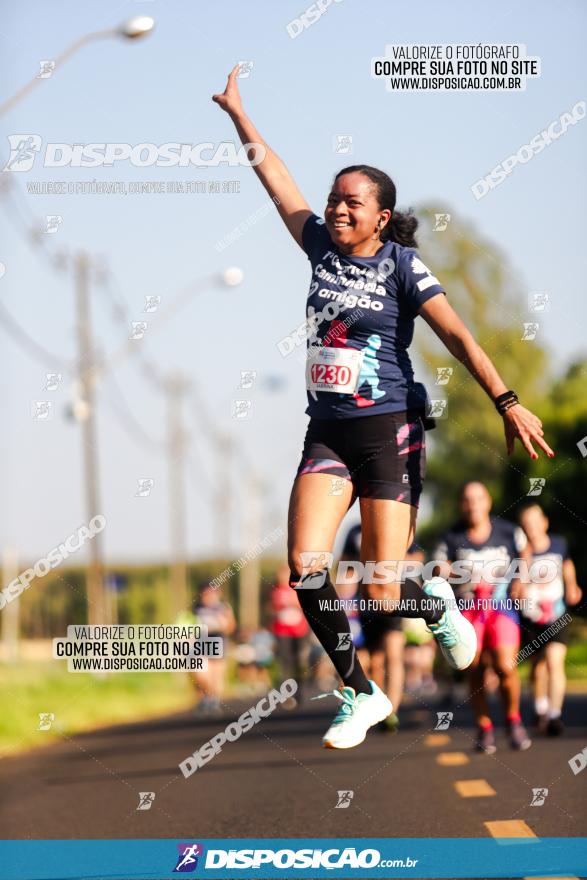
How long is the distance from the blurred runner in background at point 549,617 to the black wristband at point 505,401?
3523 millimetres

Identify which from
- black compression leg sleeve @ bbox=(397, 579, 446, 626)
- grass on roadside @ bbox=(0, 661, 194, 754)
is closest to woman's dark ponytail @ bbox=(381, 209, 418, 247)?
black compression leg sleeve @ bbox=(397, 579, 446, 626)

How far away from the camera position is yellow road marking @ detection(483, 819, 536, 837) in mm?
5938

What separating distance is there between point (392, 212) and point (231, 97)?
28.1 inches

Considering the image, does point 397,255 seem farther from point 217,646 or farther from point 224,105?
point 217,646

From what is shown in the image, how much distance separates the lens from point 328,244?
18.0 ft

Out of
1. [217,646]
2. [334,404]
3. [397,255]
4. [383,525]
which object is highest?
[397,255]

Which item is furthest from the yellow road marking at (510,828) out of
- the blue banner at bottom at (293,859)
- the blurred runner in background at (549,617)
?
the blurred runner in background at (549,617)

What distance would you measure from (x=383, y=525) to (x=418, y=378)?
62 cm

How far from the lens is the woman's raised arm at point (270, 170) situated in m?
5.59

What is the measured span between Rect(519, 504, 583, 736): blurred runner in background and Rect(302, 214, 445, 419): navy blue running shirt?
11.0ft

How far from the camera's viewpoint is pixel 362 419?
5.36 metres

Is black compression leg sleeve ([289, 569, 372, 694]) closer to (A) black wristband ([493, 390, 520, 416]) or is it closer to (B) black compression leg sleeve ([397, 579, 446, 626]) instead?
(B) black compression leg sleeve ([397, 579, 446, 626])

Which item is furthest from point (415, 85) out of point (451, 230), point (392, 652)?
point (392, 652)

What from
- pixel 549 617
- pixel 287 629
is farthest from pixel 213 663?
pixel 549 617
